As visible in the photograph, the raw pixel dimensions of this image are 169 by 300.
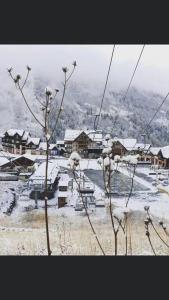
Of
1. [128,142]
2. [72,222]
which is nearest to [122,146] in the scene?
[128,142]

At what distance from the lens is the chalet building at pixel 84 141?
9.43 feet

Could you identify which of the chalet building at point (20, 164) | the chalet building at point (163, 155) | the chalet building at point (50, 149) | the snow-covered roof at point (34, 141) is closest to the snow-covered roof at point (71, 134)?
the chalet building at point (50, 149)

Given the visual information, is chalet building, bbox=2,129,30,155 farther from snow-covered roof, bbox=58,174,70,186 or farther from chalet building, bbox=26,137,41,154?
snow-covered roof, bbox=58,174,70,186

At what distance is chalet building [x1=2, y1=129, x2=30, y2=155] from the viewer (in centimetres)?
288

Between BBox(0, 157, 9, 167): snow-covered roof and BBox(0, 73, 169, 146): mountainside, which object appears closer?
BBox(0, 73, 169, 146): mountainside

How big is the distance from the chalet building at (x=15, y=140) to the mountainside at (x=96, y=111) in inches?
1.8

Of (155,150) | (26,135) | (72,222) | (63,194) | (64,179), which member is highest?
(26,135)

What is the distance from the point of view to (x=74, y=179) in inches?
116

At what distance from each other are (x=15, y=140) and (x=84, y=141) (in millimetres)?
510

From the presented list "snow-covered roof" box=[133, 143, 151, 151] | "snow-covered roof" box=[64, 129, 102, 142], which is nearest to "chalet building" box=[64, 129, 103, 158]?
"snow-covered roof" box=[64, 129, 102, 142]

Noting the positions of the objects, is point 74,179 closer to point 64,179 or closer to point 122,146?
point 64,179
